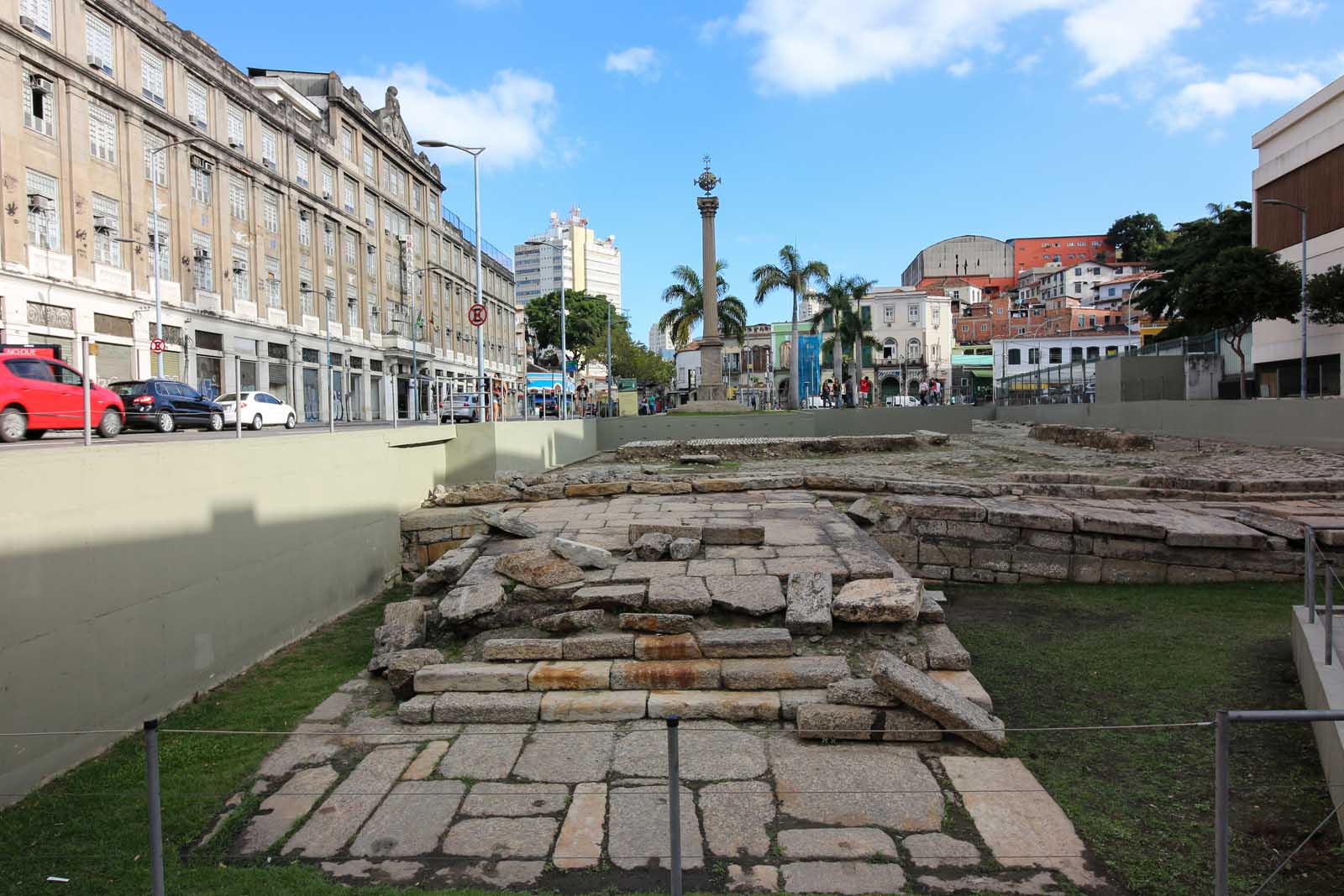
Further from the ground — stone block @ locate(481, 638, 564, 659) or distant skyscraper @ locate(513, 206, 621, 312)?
distant skyscraper @ locate(513, 206, 621, 312)

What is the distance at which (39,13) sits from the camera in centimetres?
2233

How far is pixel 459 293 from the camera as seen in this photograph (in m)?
55.8

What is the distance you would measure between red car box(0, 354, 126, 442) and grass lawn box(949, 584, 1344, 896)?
769 cm

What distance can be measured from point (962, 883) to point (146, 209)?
30169mm

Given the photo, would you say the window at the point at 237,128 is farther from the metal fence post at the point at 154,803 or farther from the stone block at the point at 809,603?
the metal fence post at the point at 154,803

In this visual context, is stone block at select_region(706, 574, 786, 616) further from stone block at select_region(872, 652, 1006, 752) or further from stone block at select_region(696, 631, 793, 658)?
stone block at select_region(872, 652, 1006, 752)

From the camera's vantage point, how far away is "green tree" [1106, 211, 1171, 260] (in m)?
89.2

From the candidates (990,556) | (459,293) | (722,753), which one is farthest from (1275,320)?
(459,293)

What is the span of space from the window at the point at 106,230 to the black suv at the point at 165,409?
14099 millimetres

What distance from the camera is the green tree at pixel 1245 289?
97.8ft

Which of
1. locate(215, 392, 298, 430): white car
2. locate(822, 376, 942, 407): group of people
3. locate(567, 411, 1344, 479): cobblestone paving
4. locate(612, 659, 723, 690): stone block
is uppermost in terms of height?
locate(822, 376, 942, 407): group of people

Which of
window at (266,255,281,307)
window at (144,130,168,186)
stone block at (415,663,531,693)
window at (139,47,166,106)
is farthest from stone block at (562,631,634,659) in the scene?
window at (266,255,281,307)

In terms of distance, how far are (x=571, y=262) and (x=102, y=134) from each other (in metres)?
133

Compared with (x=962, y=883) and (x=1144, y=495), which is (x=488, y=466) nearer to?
(x=1144, y=495)
